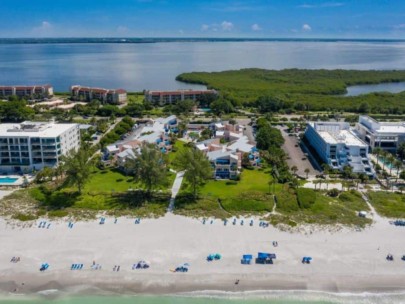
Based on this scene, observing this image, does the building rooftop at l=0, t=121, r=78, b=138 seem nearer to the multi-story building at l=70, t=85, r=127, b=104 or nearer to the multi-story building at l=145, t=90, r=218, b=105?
the multi-story building at l=145, t=90, r=218, b=105

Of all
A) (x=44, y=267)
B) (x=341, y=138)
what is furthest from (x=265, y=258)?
(x=341, y=138)

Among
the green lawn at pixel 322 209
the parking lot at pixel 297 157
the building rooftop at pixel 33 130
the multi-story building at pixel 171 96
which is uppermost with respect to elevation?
the multi-story building at pixel 171 96

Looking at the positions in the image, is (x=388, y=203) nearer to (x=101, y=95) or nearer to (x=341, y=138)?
(x=341, y=138)

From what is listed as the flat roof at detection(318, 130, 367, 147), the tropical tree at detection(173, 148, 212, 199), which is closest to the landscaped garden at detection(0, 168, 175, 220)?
the tropical tree at detection(173, 148, 212, 199)

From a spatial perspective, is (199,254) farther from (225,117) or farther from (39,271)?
(225,117)

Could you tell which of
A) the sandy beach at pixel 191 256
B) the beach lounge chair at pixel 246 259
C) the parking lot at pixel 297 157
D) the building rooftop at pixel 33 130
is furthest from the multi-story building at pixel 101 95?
the beach lounge chair at pixel 246 259

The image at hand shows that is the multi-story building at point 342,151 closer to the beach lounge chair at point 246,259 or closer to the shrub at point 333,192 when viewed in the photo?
the shrub at point 333,192

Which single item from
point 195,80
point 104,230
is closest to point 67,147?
point 104,230
